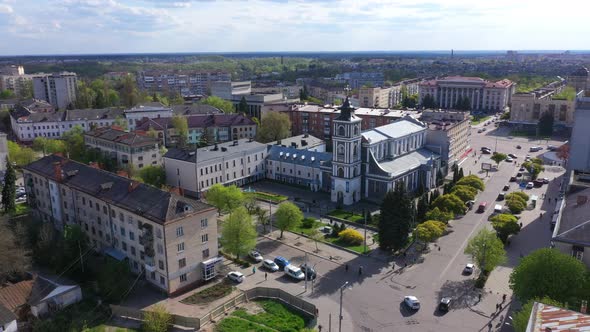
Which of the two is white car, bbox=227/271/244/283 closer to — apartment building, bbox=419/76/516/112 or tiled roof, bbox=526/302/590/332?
tiled roof, bbox=526/302/590/332

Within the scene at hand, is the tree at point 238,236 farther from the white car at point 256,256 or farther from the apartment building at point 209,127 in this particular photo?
the apartment building at point 209,127

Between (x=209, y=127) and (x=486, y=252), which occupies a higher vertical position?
(x=209, y=127)

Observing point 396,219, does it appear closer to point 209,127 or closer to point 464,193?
point 464,193

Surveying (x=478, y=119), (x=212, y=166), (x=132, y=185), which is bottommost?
(x=478, y=119)

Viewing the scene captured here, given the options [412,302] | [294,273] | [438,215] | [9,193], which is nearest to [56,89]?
[9,193]

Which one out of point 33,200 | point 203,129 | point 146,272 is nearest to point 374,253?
point 146,272

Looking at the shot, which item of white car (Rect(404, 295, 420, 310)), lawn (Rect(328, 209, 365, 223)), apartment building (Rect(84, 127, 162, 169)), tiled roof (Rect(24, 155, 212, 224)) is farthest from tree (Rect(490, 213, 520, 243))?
apartment building (Rect(84, 127, 162, 169))

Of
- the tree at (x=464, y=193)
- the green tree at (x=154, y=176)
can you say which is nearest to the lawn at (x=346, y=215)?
the tree at (x=464, y=193)
